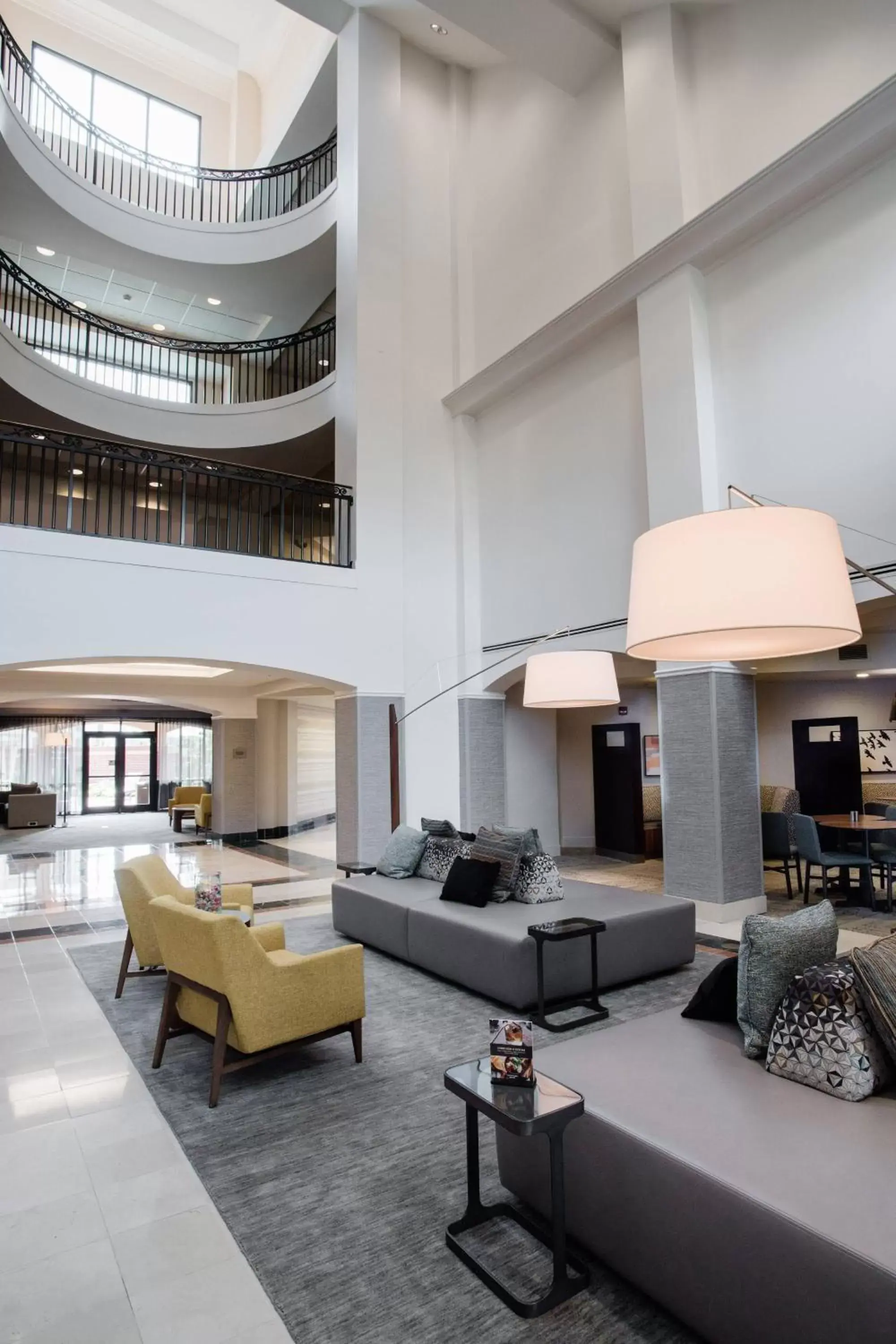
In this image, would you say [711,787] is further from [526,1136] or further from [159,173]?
[159,173]

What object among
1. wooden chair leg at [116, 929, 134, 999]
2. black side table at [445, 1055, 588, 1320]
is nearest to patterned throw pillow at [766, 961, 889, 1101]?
black side table at [445, 1055, 588, 1320]

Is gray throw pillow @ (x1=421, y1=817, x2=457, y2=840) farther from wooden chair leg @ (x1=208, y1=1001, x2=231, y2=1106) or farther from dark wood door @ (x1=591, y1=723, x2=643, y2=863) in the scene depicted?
dark wood door @ (x1=591, y1=723, x2=643, y2=863)

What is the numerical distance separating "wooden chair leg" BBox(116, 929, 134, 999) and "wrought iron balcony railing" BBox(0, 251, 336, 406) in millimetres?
8340

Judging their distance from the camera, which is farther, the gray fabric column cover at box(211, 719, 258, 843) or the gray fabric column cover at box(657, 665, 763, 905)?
the gray fabric column cover at box(211, 719, 258, 843)

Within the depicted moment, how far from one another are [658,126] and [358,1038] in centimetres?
799

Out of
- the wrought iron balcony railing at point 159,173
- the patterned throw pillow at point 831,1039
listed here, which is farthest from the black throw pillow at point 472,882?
the wrought iron balcony railing at point 159,173

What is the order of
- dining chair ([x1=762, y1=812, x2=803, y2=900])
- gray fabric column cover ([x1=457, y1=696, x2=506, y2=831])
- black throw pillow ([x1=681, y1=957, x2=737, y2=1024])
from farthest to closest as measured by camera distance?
gray fabric column cover ([x1=457, y1=696, x2=506, y2=831]), dining chair ([x1=762, y1=812, x2=803, y2=900]), black throw pillow ([x1=681, y1=957, x2=737, y2=1024])

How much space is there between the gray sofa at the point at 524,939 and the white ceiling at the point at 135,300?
1059cm

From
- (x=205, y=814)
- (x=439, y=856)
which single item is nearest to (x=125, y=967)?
(x=439, y=856)

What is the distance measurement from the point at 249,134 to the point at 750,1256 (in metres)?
16.4

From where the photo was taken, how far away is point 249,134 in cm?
1346

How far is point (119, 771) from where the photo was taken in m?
19.6

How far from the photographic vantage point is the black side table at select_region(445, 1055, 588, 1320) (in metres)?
2.05

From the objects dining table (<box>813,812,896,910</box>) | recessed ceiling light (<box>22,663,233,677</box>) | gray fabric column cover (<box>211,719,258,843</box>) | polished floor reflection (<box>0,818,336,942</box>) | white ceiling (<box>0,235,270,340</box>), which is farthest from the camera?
gray fabric column cover (<box>211,719,258,843</box>)
